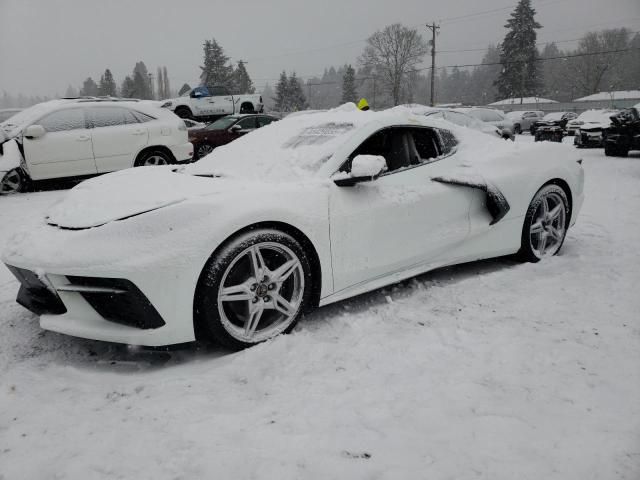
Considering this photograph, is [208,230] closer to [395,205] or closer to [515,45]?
[395,205]

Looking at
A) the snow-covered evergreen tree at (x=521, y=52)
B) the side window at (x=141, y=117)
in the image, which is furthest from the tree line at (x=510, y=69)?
the side window at (x=141, y=117)

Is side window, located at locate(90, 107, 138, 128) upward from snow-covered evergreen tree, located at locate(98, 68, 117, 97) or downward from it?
downward

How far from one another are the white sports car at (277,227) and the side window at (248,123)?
990cm

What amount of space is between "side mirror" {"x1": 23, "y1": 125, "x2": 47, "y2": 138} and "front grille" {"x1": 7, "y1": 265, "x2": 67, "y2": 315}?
18.8ft

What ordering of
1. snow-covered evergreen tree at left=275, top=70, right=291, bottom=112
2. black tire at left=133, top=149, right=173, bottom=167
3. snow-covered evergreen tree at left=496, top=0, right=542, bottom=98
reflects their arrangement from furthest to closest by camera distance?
snow-covered evergreen tree at left=275, top=70, right=291, bottom=112 → snow-covered evergreen tree at left=496, top=0, right=542, bottom=98 → black tire at left=133, top=149, right=173, bottom=167

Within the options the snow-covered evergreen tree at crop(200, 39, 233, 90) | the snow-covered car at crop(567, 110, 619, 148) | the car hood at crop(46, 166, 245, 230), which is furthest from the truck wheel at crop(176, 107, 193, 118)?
the snow-covered evergreen tree at crop(200, 39, 233, 90)

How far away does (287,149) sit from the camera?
10.9ft

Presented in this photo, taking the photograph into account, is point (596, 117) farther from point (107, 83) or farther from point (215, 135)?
point (107, 83)

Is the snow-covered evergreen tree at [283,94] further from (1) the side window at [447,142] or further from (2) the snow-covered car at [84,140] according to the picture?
(1) the side window at [447,142]

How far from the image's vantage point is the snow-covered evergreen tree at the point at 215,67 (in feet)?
191

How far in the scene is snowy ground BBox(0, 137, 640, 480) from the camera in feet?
5.80

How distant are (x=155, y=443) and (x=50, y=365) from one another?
3.28 ft

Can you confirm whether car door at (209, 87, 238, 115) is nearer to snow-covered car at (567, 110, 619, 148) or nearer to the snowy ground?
snow-covered car at (567, 110, 619, 148)

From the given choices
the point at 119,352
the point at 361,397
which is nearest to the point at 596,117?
the point at 361,397
